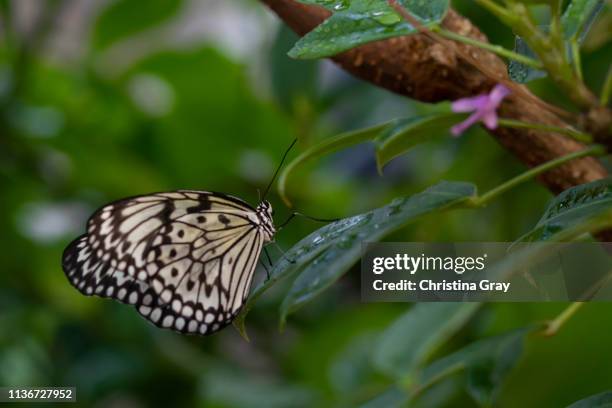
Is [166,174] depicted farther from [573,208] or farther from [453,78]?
[573,208]

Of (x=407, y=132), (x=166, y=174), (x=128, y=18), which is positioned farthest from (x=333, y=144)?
(x=128, y=18)

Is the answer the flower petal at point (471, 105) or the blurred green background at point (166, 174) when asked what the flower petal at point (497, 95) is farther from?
the blurred green background at point (166, 174)

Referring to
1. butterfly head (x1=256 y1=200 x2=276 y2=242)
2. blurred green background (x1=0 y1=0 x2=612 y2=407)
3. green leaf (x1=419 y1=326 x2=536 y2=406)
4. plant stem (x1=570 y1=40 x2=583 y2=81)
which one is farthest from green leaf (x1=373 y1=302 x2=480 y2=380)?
blurred green background (x1=0 y1=0 x2=612 y2=407)

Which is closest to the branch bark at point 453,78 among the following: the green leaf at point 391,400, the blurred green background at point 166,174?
the green leaf at point 391,400

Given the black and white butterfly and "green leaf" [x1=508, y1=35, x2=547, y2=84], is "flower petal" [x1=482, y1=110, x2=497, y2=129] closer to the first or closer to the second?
"green leaf" [x1=508, y1=35, x2=547, y2=84]

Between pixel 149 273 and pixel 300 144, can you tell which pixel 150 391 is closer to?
pixel 300 144
